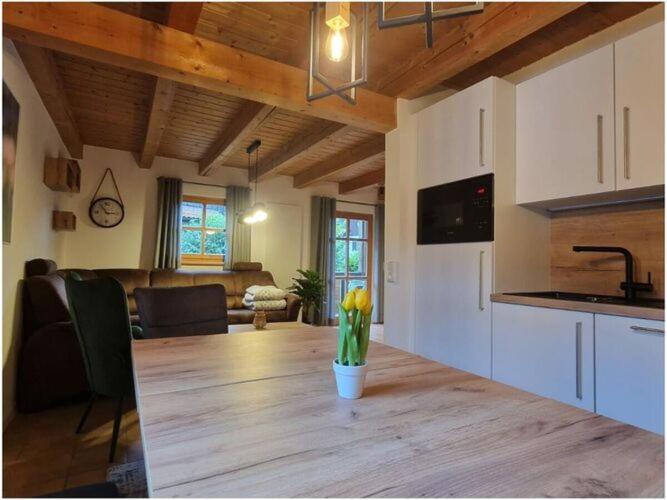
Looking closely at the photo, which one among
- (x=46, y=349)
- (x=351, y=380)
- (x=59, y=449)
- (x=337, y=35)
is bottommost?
(x=59, y=449)

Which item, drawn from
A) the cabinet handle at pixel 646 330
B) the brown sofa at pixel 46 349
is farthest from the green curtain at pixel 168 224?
the cabinet handle at pixel 646 330

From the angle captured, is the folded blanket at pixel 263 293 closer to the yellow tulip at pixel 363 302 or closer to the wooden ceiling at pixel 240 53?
the wooden ceiling at pixel 240 53

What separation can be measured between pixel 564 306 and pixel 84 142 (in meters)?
5.16

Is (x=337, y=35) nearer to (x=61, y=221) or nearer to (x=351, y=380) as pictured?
(x=351, y=380)

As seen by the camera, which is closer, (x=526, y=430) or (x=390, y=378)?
(x=526, y=430)

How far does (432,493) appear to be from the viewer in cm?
47

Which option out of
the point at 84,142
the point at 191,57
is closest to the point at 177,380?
the point at 191,57

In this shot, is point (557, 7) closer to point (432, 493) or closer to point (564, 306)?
point (564, 306)

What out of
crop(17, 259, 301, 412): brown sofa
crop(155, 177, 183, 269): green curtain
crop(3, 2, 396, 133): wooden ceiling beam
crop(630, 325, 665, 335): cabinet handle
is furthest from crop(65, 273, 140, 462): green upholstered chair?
crop(155, 177, 183, 269): green curtain

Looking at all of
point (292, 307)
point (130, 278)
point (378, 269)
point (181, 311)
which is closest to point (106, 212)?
point (130, 278)

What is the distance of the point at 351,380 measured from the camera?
810 millimetres

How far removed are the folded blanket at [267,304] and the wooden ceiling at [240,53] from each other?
2064mm

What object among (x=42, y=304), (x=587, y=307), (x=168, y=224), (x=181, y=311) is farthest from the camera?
(x=168, y=224)

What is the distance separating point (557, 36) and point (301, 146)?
2.53 meters
